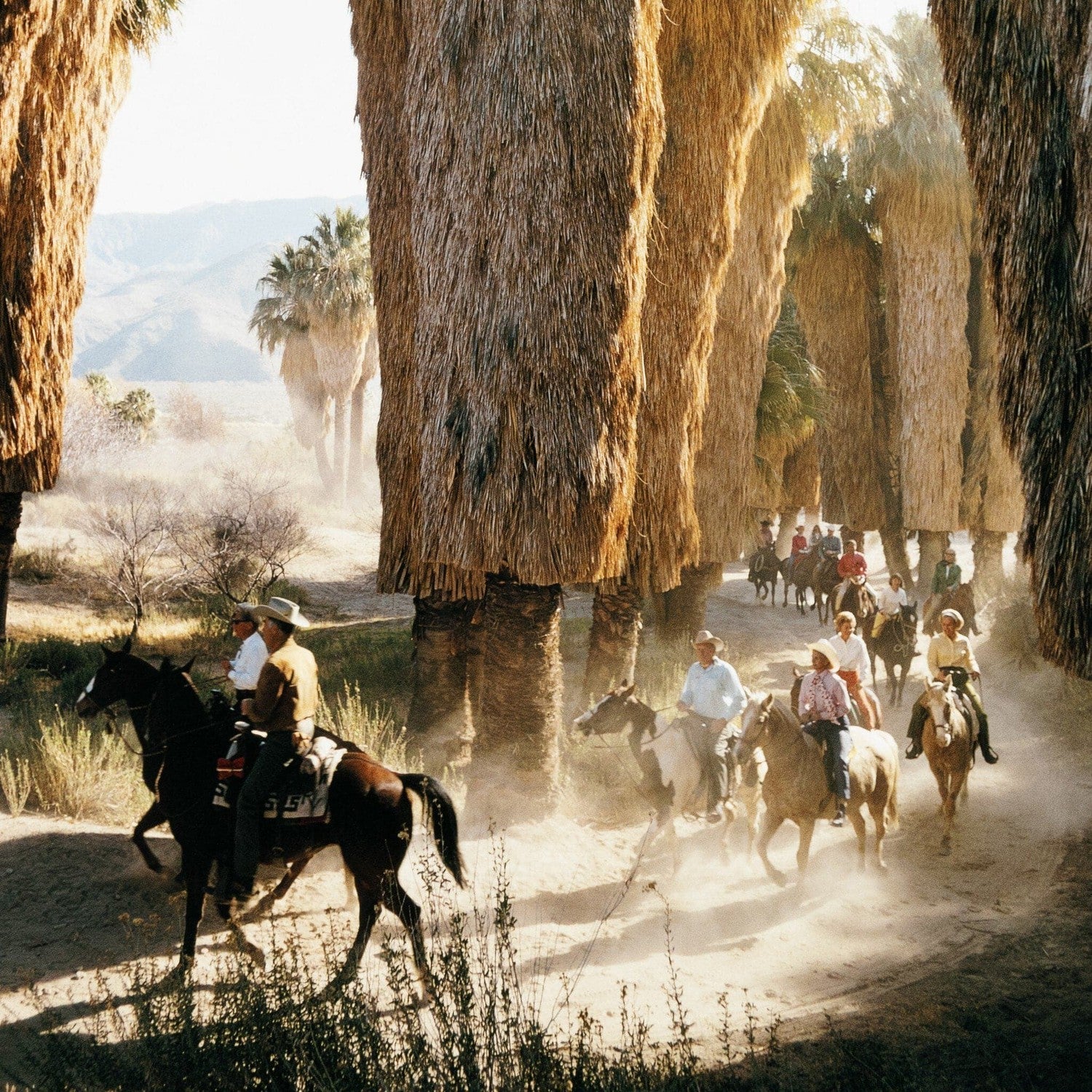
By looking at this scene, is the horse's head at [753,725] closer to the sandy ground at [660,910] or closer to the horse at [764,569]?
the sandy ground at [660,910]

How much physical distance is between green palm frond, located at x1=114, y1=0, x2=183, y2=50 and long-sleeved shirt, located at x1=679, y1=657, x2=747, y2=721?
467 inches

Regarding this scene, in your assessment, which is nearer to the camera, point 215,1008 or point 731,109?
point 215,1008

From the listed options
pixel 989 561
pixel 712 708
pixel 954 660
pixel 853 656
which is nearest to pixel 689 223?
pixel 853 656

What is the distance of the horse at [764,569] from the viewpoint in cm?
2714

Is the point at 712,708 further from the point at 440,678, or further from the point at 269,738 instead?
the point at 269,738

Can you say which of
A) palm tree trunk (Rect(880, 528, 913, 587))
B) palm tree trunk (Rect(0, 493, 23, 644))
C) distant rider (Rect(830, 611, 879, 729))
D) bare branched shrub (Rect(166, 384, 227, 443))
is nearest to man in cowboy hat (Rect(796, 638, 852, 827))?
distant rider (Rect(830, 611, 879, 729))

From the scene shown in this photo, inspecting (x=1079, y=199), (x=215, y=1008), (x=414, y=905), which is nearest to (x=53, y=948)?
(x=215, y=1008)

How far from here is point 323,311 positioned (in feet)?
131

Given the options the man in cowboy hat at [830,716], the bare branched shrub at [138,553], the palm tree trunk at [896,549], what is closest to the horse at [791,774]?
the man in cowboy hat at [830,716]

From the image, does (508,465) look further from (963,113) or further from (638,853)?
(963,113)

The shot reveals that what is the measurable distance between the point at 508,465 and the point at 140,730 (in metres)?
3.98

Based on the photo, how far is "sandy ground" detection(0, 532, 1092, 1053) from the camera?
23.4 ft

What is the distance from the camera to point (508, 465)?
9.62 metres

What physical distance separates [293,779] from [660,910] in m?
3.71
